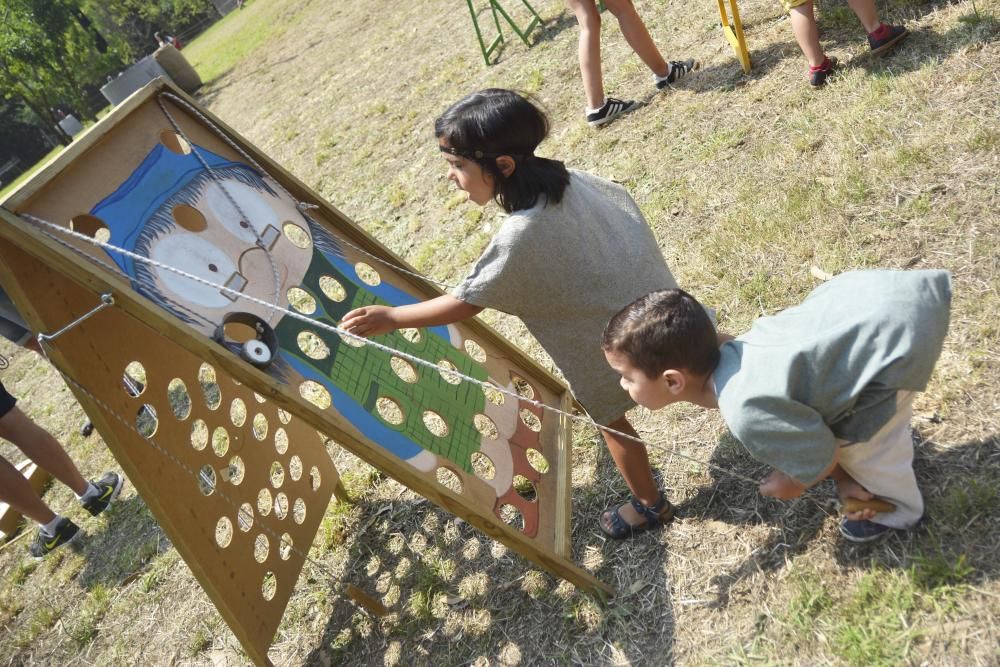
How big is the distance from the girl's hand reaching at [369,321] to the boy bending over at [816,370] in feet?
2.04

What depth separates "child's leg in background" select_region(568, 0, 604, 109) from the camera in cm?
422

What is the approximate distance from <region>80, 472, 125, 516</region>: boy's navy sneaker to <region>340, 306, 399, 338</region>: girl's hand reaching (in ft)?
8.81

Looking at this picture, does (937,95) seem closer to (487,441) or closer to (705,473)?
(705,473)

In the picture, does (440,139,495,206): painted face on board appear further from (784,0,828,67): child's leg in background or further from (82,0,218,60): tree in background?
(82,0,218,60): tree in background

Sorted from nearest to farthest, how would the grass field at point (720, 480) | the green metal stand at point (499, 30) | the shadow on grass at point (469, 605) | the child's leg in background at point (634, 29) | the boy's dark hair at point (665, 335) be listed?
1. the boy's dark hair at point (665, 335)
2. the grass field at point (720, 480)
3. the shadow on grass at point (469, 605)
4. the child's leg in background at point (634, 29)
5. the green metal stand at point (499, 30)

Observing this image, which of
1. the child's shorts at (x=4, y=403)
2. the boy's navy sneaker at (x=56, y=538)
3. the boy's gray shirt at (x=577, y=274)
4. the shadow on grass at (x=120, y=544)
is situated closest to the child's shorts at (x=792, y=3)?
the boy's gray shirt at (x=577, y=274)

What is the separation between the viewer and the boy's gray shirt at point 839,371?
1.54 metres

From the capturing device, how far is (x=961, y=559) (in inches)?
67.7

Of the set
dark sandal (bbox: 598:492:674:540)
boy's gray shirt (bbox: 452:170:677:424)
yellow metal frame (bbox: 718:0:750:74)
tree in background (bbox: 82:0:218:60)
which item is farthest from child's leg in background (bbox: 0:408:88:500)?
tree in background (bbox: 82:0:218:60)

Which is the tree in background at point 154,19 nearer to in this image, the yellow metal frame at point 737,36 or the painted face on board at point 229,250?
the yellow metal frame at point 737,36

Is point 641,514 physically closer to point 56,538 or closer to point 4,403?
point 4,403

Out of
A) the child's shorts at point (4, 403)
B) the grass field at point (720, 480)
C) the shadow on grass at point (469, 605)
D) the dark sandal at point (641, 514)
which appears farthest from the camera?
the child's shorts at point (4, 403)

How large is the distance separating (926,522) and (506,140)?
1456mm

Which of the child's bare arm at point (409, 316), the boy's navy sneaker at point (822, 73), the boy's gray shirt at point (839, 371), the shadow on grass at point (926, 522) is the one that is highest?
the child's bare arm at point (409, 316)
